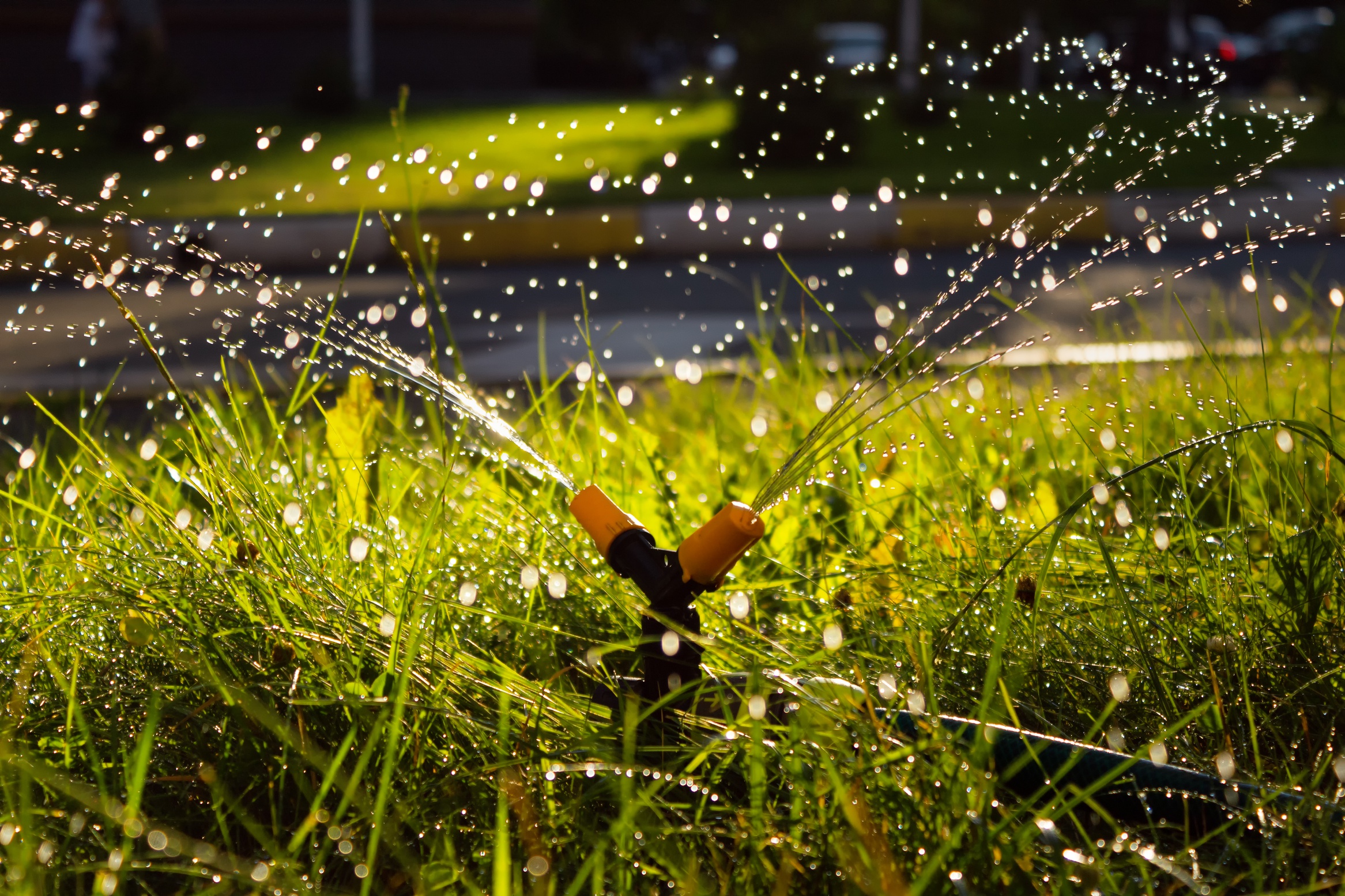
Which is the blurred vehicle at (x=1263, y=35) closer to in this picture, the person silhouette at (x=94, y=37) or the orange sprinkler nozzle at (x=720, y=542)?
the person silhouette at (x=94, y=37)

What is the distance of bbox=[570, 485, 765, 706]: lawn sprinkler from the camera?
4.01 ft

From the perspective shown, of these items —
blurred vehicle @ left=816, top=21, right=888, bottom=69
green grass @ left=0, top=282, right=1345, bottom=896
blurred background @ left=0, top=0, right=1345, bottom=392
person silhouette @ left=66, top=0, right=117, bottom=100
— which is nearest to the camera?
green grass @ left=0, top=282, right=1345, bottom=896

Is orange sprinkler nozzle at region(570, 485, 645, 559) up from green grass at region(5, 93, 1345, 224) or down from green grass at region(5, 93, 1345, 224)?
down

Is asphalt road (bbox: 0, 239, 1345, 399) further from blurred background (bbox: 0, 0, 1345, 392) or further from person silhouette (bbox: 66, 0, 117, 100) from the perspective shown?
person silhouette (bbox: 66, 0, 117, 100)

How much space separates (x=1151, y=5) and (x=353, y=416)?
33186mm

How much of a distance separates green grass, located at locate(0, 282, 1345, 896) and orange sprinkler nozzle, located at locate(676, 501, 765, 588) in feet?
0.29

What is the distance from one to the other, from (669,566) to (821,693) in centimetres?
20

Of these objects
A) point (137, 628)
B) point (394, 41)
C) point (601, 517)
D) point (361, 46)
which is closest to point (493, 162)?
point (361, 46)

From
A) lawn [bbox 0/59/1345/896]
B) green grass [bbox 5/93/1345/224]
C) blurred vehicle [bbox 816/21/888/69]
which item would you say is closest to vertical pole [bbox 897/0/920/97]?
green grass [bbox 5/93/1345/224]

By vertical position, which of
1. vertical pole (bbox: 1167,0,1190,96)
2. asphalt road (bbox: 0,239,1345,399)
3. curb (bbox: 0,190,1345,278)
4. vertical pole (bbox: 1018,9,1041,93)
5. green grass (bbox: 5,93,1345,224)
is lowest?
asphalt road (bbox: 0,239,1345,399)

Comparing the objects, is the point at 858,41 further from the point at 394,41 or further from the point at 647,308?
the point at 647,308

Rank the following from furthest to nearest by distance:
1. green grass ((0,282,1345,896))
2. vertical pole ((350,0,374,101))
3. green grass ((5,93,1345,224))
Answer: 1. vertical pole ((350,0,374,101))
2. green grass ((5,93,1345,224))
3. green grass ((0,282,1345,896))

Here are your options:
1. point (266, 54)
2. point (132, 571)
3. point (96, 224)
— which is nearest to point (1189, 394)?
point (132, 571)

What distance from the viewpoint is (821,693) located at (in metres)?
1.23
